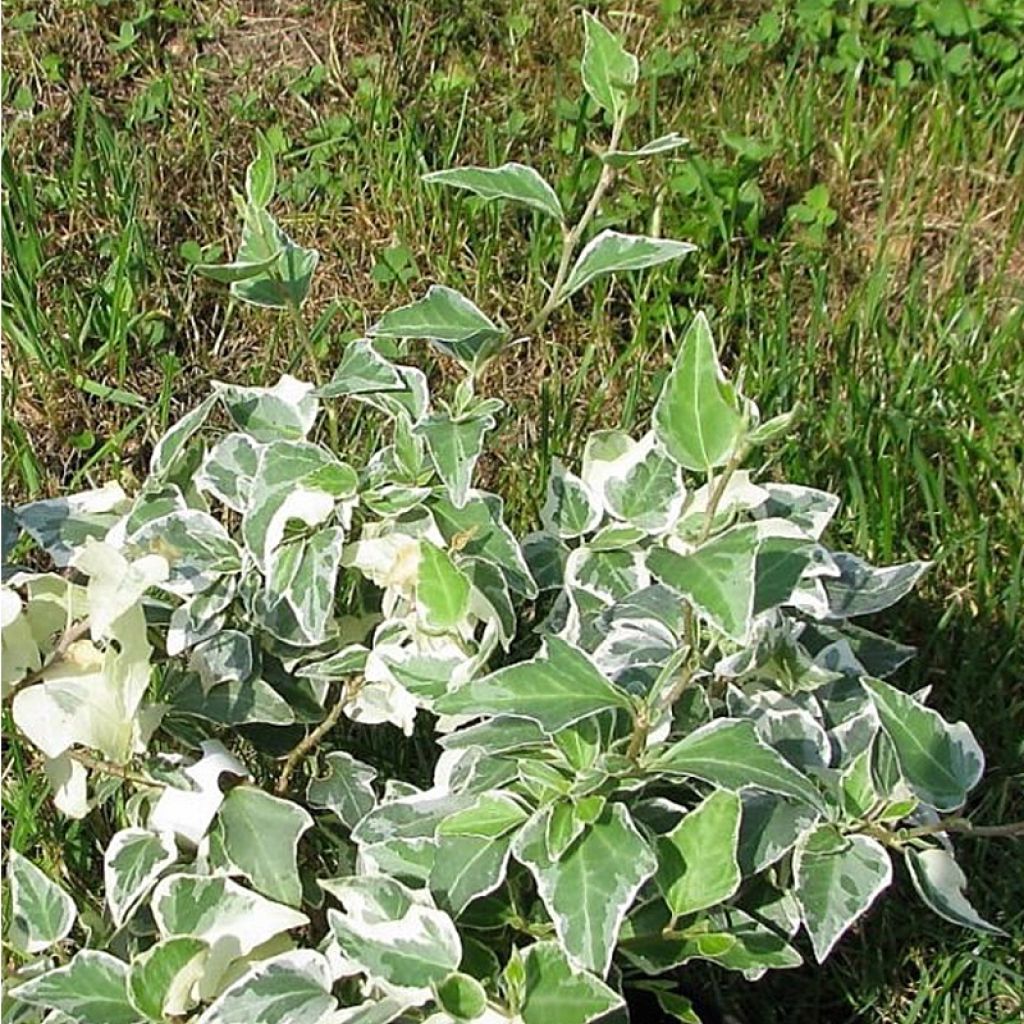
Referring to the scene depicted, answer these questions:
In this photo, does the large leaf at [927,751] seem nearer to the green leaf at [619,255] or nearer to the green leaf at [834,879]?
the green leaf at [834,879]

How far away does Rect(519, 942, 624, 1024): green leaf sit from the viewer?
1.10 meters

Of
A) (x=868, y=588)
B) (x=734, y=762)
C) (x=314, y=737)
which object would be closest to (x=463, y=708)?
(x=734, y=762)

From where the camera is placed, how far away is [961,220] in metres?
2.41

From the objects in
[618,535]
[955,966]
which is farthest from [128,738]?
[955,966]

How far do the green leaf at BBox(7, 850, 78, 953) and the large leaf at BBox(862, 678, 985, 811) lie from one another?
0.58m

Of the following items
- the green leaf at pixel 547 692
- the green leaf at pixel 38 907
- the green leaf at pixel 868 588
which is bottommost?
the green leaf at pixel 38 907

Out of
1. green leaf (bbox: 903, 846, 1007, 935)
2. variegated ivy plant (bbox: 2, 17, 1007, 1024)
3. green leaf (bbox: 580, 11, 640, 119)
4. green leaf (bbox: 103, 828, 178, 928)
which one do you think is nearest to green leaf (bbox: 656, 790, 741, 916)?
variegated ivy plant (bbox: 2, 17, 1007, 1024)

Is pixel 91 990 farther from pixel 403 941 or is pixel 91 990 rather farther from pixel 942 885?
pixel 942 885

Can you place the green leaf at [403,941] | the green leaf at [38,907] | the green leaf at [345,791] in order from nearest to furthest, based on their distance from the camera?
the green leaf at [403,941], the green leaf at [38,907], the green leaf at [345,791]

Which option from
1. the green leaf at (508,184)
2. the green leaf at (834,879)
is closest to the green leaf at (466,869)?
the green leaf at (834,879)

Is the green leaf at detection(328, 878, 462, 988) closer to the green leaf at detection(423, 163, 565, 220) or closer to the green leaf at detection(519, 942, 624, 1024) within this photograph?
the green leaf at detection(519, 942, 624, 1024)

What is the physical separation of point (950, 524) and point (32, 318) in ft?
3.71

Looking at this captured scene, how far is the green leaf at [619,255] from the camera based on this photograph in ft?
4.04

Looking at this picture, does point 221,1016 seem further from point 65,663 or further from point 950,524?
point 950,524
